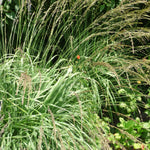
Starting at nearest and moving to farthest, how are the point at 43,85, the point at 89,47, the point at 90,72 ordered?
1. the point at 43,85
2. the point at 90,72
3. the point at 89,47

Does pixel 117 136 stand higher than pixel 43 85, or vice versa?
pixel 43 85

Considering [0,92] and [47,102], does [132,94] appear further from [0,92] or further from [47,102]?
[0,92]

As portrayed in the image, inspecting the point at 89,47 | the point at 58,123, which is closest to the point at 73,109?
the point at 58,123

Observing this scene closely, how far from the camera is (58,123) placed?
203 cm

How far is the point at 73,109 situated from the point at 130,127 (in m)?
0.54

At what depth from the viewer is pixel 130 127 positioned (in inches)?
90.0

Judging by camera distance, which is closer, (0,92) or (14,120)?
(14,120)

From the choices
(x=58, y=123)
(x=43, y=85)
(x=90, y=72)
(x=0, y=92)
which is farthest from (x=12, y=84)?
(x=90, y=72)

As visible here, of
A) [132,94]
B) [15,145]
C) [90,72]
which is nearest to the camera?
[15,145]

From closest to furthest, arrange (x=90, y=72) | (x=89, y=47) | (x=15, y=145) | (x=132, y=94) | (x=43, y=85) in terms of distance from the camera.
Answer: (x=15, y=145), (x=43, y=85), (x=132, y=94), (x=90, y=72), (x=89, y=47)

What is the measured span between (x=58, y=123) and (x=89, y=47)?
1280 mm

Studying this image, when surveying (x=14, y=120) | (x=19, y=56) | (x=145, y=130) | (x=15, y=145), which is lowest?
(x=145, y=130)

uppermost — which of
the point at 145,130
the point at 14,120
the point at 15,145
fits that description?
the point at 14,120

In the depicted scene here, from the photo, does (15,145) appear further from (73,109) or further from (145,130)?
(145,130)
